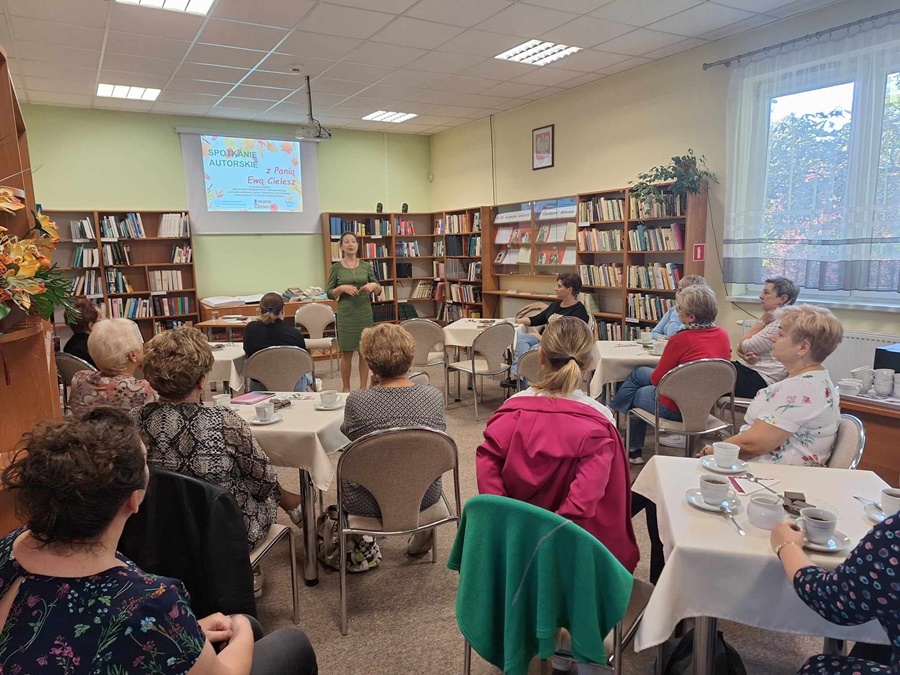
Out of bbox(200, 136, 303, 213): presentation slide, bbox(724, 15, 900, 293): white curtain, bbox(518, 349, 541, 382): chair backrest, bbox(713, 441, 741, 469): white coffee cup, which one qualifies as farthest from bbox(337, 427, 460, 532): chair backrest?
bbox(200, 136, 303, 213): presentation slide

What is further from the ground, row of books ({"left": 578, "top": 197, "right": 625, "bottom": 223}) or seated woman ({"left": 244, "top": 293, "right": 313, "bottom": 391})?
row of books ({"left": 578, "top": 197, "right": 625, "bottom": 223})

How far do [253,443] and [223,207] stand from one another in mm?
6954

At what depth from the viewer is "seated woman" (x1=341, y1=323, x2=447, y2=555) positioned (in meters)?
2.40

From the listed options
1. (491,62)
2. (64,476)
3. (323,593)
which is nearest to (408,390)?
(323,593)

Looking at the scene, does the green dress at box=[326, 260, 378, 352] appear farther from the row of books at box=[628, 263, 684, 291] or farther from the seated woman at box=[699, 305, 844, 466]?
the seated woman at box=[699, 305, 844, 466]

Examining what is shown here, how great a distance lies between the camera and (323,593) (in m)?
2.69

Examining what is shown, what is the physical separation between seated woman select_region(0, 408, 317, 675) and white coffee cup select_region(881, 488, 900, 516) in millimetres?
1815

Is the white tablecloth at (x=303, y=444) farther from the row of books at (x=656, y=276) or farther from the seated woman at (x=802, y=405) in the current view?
the row of books at (x=656, y=276)

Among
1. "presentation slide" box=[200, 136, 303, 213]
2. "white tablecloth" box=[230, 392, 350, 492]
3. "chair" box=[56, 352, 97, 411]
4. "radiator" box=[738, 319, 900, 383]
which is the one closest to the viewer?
"white tablecloth" box=[230, 392, 350, 492]

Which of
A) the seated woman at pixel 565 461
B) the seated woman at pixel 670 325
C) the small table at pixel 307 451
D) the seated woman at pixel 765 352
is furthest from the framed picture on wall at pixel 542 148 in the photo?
the seated woman at pixel 565 461

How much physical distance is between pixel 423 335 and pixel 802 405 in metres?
3.85

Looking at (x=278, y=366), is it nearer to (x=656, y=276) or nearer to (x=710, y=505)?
(x=710, y=505)

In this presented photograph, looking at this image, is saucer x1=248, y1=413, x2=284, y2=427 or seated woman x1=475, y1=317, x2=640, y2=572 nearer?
seated woman x1=475, y1=317, x2=640, y2=572

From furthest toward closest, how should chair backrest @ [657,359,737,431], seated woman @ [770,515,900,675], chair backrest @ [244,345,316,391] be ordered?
chair backrest @ [244,345,316,391]
chair backrest @ [657,359,737,431]
seated woman @ [770,515,900,675]
